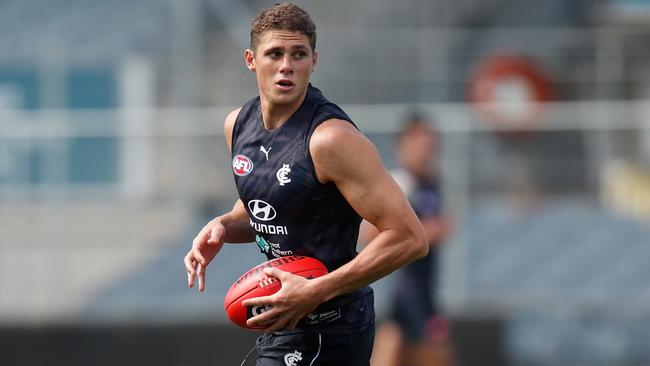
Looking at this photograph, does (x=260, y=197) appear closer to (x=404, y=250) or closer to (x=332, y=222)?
(x=332, y=222)

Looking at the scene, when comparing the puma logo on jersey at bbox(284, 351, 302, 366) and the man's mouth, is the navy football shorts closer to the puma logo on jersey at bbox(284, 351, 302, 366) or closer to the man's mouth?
the puma logo on jersey at bbox(284, 351, 302, 366)

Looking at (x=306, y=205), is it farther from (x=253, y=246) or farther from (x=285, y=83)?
(x=253, y=246)

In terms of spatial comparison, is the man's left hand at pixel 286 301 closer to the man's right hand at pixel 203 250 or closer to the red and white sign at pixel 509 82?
the man's right hand at pixel 203 250

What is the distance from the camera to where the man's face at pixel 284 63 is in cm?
480

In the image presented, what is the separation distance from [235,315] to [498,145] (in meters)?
7.19

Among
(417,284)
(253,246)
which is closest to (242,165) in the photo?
(417,284)

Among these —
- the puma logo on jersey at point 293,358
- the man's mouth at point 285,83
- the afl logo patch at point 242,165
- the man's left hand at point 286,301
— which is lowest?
the puma logo on jersey at point 293,358

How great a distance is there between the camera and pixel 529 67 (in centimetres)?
1402

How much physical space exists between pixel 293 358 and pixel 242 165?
80 centimetres

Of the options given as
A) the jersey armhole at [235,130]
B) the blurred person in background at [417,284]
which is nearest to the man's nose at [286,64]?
the jersey armhole at [235,130]

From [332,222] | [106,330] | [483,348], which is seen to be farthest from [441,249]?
[332,222]

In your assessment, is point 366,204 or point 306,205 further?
point 306,205

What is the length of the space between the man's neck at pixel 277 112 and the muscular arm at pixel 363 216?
22 cm

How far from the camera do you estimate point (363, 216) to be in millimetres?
4766
